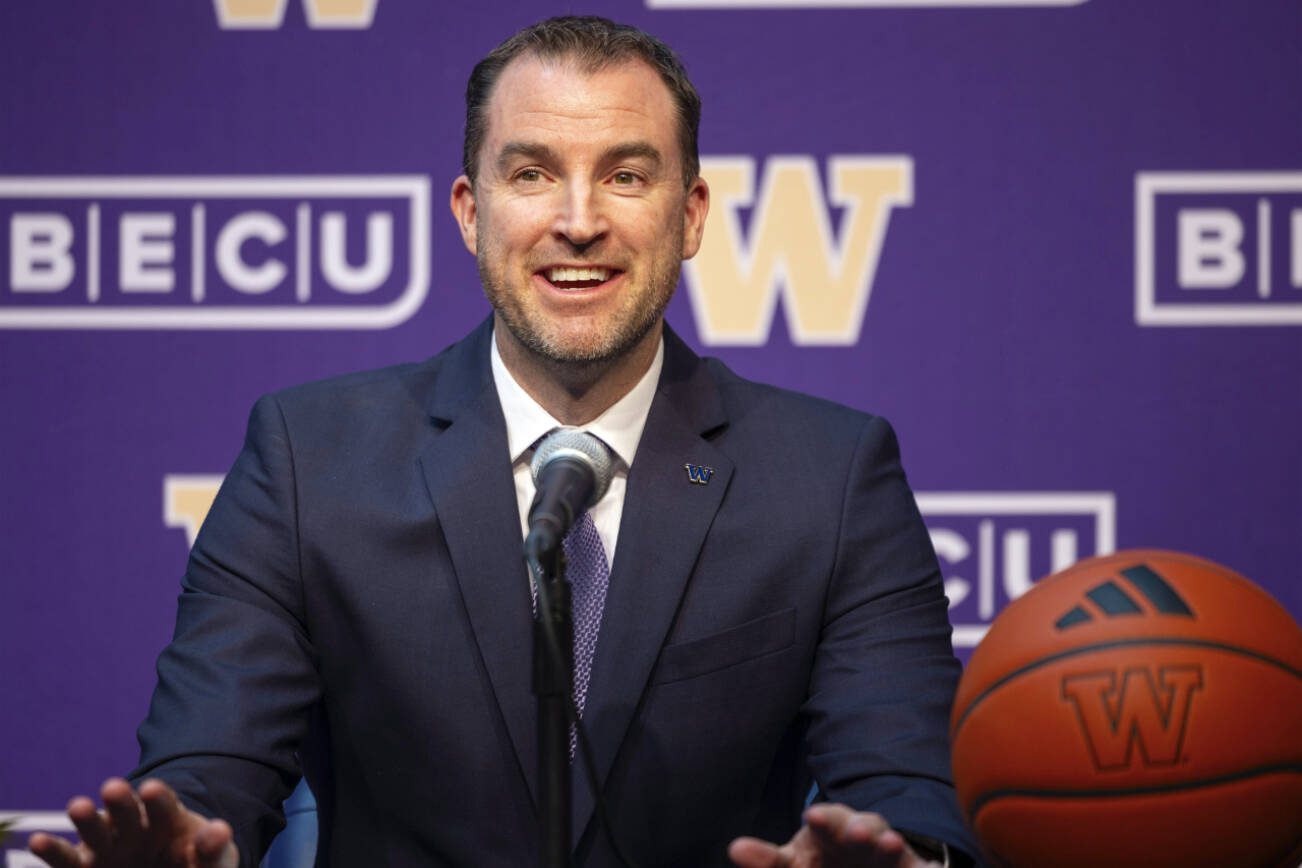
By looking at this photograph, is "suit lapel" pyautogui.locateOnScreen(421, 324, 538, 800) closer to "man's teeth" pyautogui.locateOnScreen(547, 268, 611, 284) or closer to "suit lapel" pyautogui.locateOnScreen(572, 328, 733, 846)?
"suit lapel" pyautogui.locateOnScreen(572, 328, 733, 846)

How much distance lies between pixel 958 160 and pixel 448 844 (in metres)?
1.70

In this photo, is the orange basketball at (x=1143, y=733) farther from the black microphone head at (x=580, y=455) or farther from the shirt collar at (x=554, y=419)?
the shirt collar at (x=554, y=419)

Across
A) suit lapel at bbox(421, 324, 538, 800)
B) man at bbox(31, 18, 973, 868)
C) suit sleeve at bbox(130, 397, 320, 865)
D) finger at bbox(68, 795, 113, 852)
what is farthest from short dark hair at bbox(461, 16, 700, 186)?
finger at bbox(68, 795, 113, 852)

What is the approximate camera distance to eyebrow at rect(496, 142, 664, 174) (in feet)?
7.36

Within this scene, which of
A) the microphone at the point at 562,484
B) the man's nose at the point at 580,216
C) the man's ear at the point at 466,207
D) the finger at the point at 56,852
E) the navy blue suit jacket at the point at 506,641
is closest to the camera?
the microphone at the point at 562,484

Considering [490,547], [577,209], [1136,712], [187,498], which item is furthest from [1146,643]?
[187,498]

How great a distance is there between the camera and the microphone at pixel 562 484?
1.43m

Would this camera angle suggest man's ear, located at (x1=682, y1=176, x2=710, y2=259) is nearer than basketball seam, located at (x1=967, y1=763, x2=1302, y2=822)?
No

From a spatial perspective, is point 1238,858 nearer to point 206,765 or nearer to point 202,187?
point 206,765

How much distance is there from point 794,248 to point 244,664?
4.89 feet

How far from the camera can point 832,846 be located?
159 cm

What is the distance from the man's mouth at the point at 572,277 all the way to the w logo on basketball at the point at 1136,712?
0.99 meters

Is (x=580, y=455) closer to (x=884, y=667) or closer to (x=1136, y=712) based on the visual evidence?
(x=1136, y=712)

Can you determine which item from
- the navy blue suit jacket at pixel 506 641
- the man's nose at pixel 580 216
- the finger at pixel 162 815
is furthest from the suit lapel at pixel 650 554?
the finger at pixel 162 815
